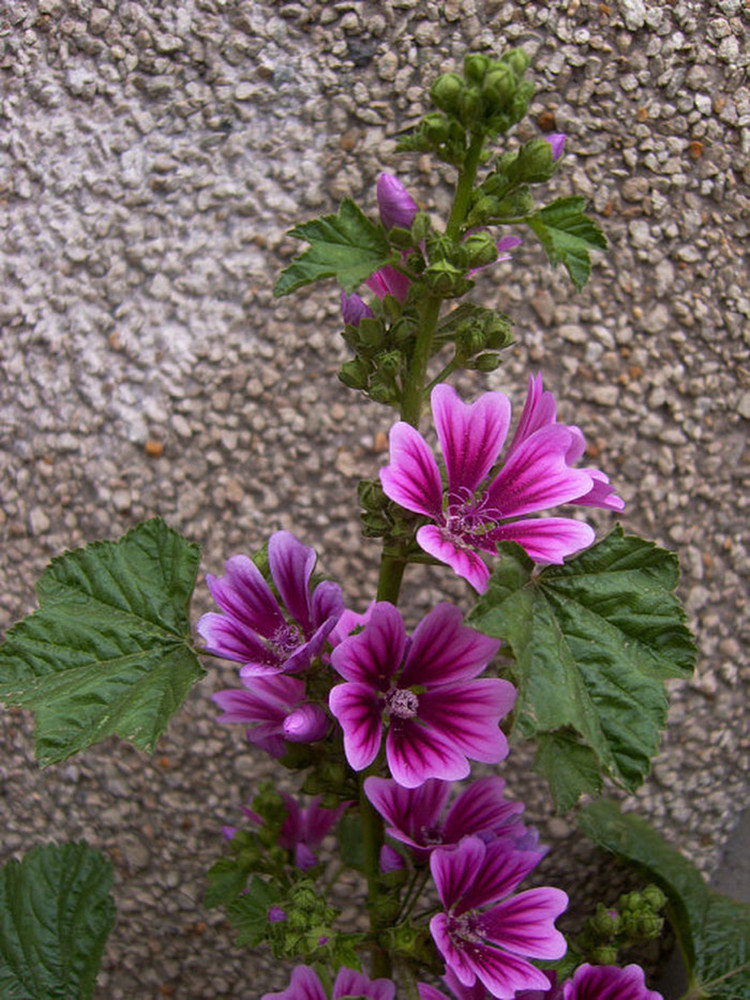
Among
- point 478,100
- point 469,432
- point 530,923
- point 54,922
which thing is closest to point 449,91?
point 478,100

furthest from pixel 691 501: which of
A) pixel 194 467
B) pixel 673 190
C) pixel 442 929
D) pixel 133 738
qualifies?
pixel 133 738

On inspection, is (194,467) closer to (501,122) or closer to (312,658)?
(312,658)

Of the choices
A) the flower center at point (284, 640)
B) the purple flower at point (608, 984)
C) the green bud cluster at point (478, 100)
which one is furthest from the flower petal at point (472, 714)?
the green bud cluster at point (478, 100)

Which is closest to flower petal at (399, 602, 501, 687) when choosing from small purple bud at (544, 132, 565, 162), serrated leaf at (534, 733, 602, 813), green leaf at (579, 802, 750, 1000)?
serrated leaf at (534, 733, 602, 813)

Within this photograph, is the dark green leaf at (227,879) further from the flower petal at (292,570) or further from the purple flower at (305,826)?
the flower petal at (292,570)

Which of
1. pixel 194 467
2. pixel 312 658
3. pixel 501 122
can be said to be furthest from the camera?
pixel 194 467

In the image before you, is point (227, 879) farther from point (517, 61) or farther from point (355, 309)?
point (517, 61)
